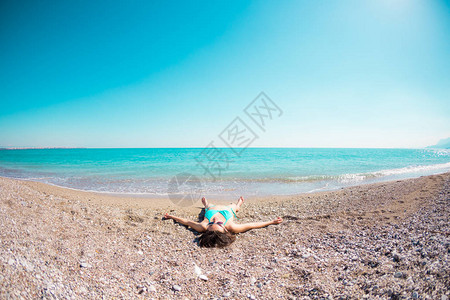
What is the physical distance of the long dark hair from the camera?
191 inches

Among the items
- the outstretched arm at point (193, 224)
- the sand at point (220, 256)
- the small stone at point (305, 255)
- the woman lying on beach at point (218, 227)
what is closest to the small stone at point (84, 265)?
the sand at point (220, 256)

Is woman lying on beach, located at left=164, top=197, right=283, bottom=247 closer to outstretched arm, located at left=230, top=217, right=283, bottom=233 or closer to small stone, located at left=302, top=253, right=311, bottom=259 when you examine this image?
outstretched arm, located at left=230, top=217, right=283, bottom=233

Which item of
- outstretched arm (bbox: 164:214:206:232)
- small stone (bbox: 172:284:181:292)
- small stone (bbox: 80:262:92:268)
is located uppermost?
small stone (bbox: 80:262:92:268)

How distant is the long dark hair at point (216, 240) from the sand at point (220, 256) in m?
0.15

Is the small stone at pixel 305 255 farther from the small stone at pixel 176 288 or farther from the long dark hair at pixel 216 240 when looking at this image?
the small stone at pixel 176 288

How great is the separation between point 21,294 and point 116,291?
1105 millimetres

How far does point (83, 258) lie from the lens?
3613 mm

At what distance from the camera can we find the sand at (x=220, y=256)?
9.08 ft

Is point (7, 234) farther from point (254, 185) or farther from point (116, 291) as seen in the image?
point (254, 185)

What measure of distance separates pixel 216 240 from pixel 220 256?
49 centimetres

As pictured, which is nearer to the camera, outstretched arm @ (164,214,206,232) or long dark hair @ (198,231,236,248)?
long dark hair @ (198,231,236,248)

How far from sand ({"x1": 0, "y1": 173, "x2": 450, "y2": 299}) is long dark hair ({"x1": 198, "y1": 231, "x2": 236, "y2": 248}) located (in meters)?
0.15

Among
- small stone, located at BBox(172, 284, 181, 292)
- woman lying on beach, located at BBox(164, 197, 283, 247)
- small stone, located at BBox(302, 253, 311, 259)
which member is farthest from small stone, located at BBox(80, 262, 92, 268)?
small stone, located at BBox(302, 253, 311, 259)

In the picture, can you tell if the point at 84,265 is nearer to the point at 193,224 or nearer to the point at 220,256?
the point at 220,256
